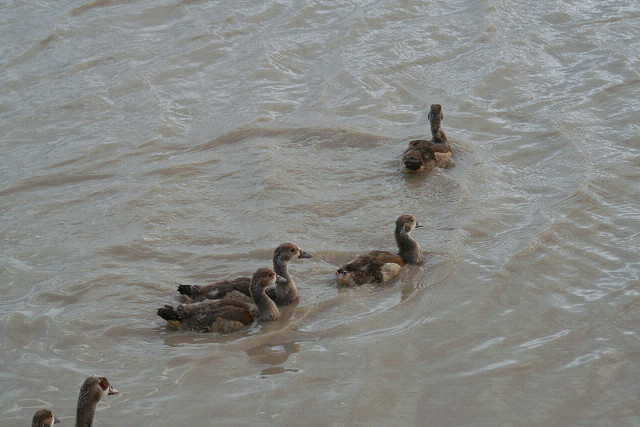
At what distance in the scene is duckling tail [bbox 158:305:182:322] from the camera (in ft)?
23.5

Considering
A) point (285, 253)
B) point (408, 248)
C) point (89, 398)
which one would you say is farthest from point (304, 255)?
point (89, 398)

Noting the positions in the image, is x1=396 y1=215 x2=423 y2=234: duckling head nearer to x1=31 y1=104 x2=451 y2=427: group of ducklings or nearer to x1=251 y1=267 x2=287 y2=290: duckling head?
x1=31 y1=104 x2=451 y2=427: group of ducklings

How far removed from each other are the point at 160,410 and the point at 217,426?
49 centimetres

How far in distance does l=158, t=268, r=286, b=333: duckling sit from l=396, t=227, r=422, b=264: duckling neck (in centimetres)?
140

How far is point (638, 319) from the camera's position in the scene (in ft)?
23.2

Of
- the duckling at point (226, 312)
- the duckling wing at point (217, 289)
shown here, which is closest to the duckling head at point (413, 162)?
the duckling wing at point (217, 289)

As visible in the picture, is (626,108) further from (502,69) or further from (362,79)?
(362,79)

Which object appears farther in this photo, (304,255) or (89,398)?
(304,255)

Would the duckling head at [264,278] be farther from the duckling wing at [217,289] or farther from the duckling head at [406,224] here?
the duckling head at [406,224]

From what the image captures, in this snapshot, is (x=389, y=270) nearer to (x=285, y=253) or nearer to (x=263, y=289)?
(x=285, y=253)

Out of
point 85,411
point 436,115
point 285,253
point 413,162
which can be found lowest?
point 85,411

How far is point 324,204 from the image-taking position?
9.59m

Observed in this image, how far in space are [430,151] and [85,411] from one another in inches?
230

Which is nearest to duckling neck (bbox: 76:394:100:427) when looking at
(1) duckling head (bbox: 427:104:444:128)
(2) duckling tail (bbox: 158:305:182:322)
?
(2) duckling tail (bbox: 158:305:182:322)
